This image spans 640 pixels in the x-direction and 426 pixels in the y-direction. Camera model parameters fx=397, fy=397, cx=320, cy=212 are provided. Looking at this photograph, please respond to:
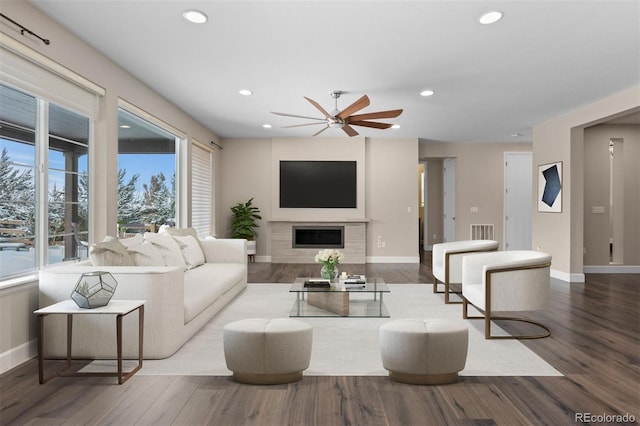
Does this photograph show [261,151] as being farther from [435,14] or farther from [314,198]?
[435,14]

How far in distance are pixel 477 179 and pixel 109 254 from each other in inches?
318

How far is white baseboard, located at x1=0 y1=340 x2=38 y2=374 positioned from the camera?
104 inches

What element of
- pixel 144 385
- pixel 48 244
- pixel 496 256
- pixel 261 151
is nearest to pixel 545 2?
pixel 496 256

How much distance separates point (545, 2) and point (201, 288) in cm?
367

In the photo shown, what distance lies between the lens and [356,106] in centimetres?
434

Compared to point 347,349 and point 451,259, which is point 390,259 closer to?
point 451,259

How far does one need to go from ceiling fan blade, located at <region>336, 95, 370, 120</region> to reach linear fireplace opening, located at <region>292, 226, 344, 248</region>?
3.76 meters

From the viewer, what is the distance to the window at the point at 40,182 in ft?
9.46

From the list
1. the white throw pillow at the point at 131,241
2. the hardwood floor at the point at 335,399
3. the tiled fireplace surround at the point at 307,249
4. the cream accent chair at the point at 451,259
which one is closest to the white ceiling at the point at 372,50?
the white throw pillow at the point at 131,241

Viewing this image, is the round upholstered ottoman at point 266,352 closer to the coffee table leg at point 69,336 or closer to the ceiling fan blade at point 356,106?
the coffee table leg at point 69,336

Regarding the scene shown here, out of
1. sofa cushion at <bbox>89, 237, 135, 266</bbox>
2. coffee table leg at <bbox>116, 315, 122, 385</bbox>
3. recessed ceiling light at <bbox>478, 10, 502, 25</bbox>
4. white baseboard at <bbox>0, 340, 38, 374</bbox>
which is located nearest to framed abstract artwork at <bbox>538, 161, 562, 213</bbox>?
recessed ceiling light at <bbox>478, 10, 502, 25</bbox>

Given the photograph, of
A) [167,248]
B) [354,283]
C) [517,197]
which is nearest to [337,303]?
[354,283]

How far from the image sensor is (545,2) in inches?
112

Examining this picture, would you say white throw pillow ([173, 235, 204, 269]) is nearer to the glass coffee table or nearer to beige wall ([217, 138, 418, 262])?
the glass coffee table
